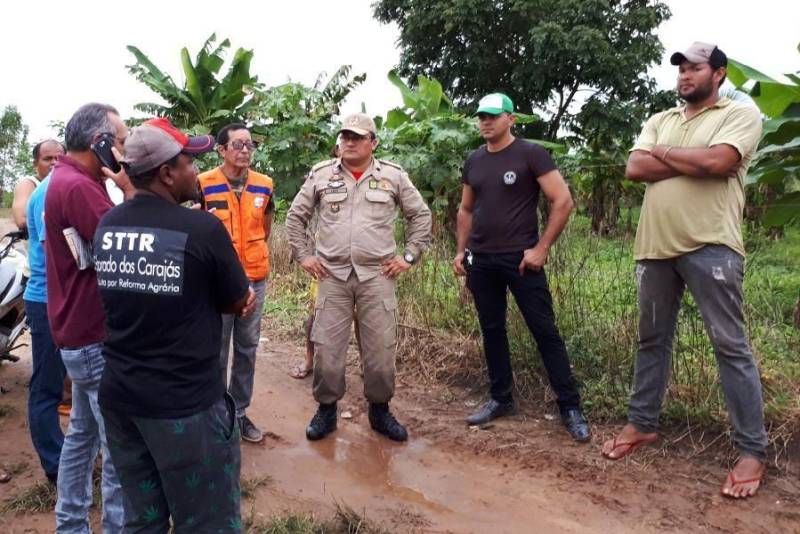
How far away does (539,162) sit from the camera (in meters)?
3.68

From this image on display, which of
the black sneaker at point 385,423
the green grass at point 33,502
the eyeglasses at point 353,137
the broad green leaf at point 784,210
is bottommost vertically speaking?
the green grass at point 33,502

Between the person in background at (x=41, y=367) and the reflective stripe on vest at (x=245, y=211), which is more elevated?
the reflective stripe on vest at (x=245, y=211)

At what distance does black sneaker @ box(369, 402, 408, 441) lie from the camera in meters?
3.90

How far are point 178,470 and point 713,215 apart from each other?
2656 millimetres

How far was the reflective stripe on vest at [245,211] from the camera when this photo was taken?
358cm

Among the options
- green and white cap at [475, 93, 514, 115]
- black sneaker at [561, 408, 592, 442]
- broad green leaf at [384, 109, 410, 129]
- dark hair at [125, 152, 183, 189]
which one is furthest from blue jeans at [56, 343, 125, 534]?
broad green leaf at [384, 109, 410, 129]

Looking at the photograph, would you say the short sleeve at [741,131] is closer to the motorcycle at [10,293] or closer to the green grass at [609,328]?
the green grass at [609,328]

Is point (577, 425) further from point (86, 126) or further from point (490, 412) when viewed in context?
point (86, 126)

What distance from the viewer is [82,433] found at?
8.72 ft

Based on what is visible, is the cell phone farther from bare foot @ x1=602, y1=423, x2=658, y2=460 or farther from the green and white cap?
bare foot @ x1=602, y1=423, x2=658, y2=460

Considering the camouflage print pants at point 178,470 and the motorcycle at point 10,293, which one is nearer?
the camouflage print pants at point 178,470

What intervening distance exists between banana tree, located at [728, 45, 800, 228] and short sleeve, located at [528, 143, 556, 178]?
157 centimetres

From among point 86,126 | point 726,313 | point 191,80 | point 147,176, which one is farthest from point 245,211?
point 191,80

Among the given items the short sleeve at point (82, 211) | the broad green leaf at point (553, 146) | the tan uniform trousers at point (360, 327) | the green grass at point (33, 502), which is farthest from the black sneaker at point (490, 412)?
the broad green leaf at point (553, 146)
